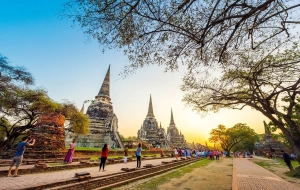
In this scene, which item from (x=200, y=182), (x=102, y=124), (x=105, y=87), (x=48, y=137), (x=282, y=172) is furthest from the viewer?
(x=105, y=87)

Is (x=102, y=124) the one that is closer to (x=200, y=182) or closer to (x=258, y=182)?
(x=200, y=182)

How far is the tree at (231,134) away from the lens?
140ft

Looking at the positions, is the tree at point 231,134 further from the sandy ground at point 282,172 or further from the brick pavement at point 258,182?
the brick pavement at point 258,182

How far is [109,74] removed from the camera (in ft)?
128

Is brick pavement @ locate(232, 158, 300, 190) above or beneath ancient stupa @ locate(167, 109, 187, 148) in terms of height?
beneath

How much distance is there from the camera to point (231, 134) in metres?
43.2

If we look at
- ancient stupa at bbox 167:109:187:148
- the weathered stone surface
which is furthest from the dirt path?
ancient stupa at bbox 167:109:187:148

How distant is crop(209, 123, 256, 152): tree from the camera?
140ft

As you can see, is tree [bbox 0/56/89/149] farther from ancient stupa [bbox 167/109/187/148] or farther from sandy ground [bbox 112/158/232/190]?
ancient stupa [bbox 167/109/187/148]

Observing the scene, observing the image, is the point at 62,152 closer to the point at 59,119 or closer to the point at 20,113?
the point at 59,119

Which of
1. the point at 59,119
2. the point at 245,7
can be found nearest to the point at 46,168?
the point at 59,119

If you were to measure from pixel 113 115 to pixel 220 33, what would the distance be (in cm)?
2798

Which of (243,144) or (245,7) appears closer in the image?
(245,7)

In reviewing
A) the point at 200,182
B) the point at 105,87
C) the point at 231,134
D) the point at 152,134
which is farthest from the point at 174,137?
the point at 200,182
